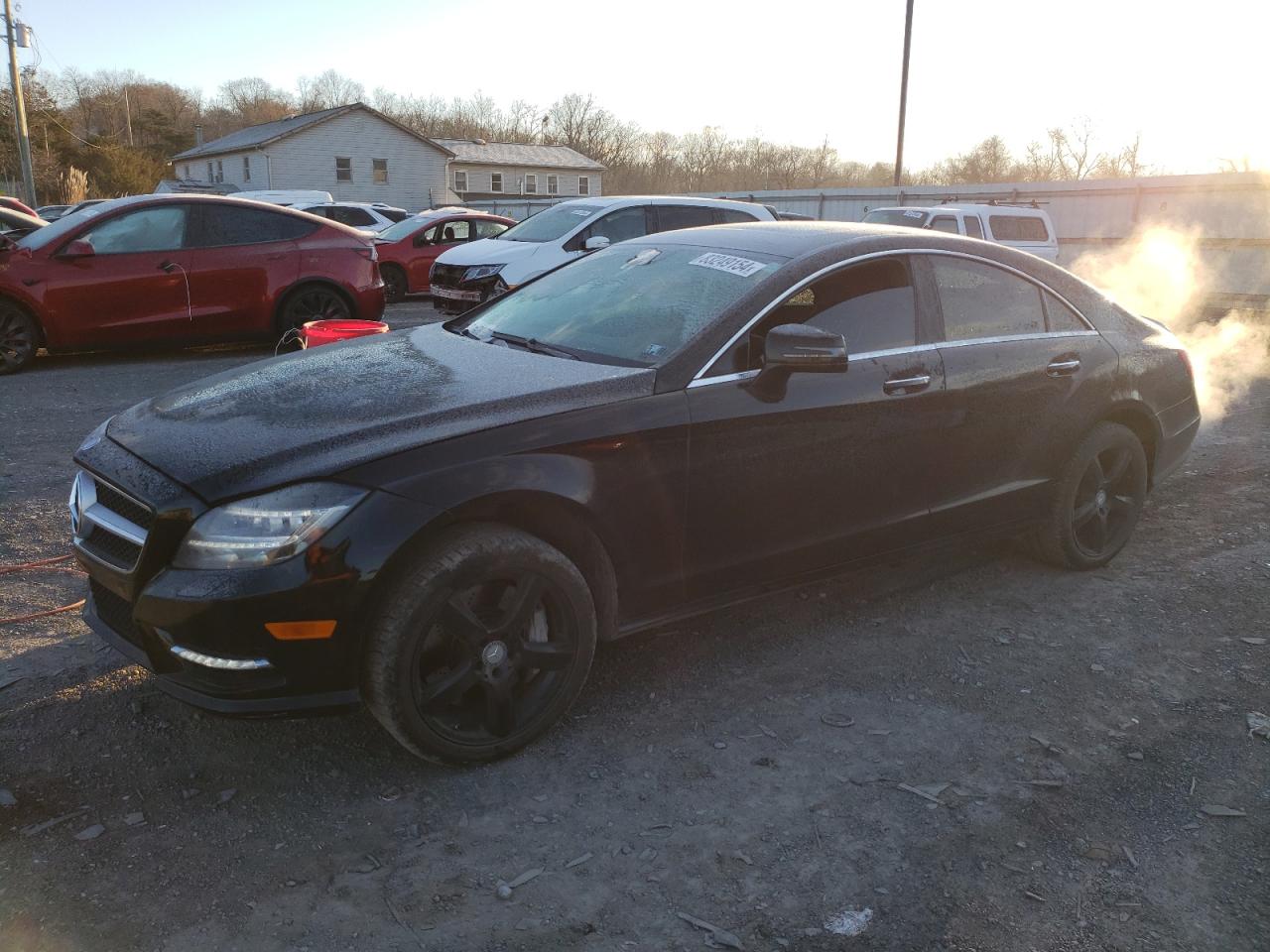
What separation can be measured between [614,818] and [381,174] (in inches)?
2084

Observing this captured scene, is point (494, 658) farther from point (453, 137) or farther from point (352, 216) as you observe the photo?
point (453, 137)

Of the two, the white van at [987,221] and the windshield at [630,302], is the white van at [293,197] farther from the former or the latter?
the windshield at [630,302]

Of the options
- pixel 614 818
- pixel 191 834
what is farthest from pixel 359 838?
pixel 614 818

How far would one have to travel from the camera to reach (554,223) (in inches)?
510

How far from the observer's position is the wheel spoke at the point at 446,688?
9.78 feet

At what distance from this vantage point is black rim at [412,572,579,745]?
2.99m

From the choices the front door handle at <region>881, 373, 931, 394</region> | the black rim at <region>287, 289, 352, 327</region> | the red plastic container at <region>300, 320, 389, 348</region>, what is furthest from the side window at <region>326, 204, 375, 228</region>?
the front door handle at <region>881, 373, 931, 394</region>

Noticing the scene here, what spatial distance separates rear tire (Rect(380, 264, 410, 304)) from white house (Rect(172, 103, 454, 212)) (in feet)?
116

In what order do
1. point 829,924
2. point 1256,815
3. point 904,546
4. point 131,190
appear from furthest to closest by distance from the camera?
point 131,190
point 904,546
point 1256,815
point 829,924

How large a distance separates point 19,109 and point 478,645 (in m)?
38.4

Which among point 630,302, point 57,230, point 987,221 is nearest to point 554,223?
point 57,230

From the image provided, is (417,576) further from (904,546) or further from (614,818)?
(904,546)

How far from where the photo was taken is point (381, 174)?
169 ft

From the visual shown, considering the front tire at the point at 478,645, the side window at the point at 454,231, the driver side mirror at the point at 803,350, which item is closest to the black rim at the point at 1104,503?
the driver side mirror at the point at 803,350
